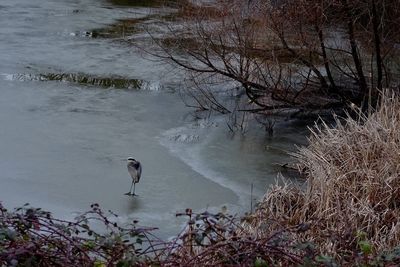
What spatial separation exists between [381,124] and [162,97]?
482 cm

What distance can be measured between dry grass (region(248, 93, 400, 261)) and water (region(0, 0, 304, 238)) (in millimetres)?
718

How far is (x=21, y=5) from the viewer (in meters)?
19.2

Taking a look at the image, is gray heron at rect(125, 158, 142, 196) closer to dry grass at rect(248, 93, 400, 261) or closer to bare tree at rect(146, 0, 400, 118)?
dry grass at rect(248, 93, 400, 261)

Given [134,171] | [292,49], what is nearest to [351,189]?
[134,171]

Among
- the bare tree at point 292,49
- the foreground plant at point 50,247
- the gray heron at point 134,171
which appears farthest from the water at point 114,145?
the foreground plant at point 50,247

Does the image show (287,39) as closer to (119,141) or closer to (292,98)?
(292,98)

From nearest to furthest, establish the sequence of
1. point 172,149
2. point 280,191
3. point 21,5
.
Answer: point 280,191 < point 172,149 < point 21,5

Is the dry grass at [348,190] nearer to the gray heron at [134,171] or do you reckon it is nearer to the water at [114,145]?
the water at [114,145]

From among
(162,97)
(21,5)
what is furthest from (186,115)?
(21,5)

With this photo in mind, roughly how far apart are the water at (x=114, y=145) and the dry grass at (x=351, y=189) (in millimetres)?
718

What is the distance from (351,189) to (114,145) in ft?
10.6

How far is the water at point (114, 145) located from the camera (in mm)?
7371

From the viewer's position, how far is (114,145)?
8.99 meters

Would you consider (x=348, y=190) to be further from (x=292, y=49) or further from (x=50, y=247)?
(x=292, y=49)
